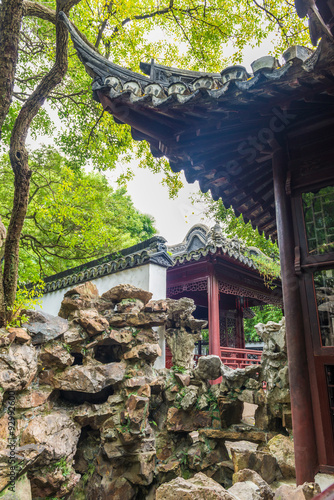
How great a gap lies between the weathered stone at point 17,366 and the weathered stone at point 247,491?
258 cm

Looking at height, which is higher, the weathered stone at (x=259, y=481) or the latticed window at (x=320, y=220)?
the latticed window at (x=320, y=220)

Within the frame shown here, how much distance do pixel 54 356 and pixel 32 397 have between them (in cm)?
54

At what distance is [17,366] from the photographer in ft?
12.3

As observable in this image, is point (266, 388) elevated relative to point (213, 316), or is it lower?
lower

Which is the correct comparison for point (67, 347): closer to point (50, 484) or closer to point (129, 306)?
point (129, 306)

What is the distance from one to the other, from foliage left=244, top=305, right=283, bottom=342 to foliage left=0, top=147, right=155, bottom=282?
1076cm

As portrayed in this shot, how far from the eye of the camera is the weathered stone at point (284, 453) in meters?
3.73

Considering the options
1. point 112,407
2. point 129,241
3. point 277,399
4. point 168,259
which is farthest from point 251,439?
point 129,241

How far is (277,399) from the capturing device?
14.1 feet

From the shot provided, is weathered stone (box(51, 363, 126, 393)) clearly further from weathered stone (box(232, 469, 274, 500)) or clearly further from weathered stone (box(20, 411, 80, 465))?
weathered stone (box(232, 469, 274, 500))

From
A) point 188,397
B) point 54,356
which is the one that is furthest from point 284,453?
point 54,356

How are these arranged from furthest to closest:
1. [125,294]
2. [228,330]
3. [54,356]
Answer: [228,330] → [125,294] → [54,356]

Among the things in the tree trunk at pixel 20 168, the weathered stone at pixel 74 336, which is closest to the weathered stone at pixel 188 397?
the weathered stone at pixel 74 336

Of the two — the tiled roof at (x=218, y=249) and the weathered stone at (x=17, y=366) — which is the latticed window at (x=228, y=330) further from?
the weathered stone at (x=17, y=366)
